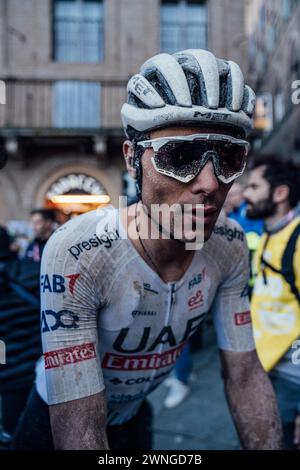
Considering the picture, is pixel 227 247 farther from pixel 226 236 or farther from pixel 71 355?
pixel 71 355

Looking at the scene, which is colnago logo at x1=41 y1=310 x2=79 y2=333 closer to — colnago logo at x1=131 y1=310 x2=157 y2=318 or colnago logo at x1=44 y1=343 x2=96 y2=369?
colnago logo at x1=44 y1=343 x2=96 y2=369

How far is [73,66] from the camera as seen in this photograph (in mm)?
14195

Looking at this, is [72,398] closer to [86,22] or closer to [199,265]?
[199,265]

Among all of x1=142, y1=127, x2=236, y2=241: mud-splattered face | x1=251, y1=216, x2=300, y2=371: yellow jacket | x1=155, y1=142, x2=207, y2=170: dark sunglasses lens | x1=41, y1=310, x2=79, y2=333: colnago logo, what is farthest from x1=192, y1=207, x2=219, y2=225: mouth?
x1=251, y1=216, x2=300, y2=371: yellow jacket

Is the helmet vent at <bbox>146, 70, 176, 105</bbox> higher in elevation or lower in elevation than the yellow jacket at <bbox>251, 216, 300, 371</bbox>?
higher

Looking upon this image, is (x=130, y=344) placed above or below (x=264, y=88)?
below

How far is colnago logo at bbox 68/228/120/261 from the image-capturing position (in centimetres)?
141

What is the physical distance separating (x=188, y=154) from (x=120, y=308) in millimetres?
533

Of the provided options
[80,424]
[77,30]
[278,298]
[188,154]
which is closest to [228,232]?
[188,154]

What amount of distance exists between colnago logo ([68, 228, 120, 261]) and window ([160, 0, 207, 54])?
13.5 meters

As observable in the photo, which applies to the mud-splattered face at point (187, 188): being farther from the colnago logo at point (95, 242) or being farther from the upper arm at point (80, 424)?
the upper arm at point (80, 424)

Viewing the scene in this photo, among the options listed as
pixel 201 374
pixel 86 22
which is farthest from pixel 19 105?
pixel 201 374

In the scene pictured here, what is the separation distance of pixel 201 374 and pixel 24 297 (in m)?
3.10

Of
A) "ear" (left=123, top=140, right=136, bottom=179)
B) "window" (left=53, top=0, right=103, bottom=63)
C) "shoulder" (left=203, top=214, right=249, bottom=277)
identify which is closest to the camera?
"ear" (left=123, top=140, right=136, bottom=179)
